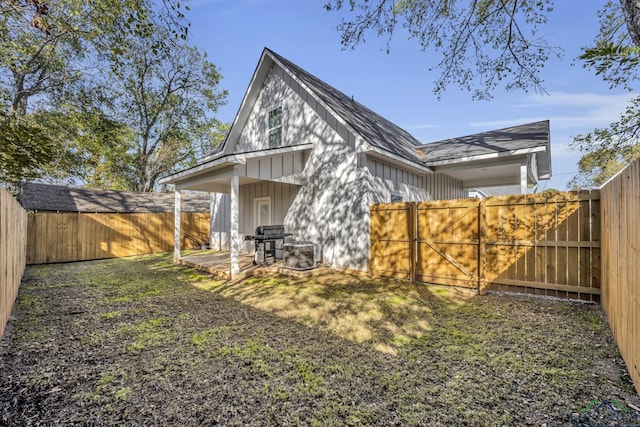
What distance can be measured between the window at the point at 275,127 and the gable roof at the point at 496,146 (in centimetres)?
550

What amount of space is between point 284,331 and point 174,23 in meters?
5.56

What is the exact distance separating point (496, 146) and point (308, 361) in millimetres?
8725

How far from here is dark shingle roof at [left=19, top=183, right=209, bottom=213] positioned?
1220cm

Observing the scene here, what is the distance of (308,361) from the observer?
120 inches

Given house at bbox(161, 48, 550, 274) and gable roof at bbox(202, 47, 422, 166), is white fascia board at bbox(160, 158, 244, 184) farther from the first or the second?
gable roof at bbox(202, 47, 422, 166)

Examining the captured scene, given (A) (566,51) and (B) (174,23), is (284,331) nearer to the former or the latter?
(B) (174,23)

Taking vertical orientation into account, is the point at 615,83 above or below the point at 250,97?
below

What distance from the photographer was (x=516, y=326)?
Result: 156 inches

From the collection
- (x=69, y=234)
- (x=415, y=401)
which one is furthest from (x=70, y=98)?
(x=415, y=401)

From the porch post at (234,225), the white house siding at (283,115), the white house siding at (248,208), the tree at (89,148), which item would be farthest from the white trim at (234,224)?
the tree at (89,148)

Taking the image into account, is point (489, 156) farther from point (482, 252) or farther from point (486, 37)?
point (482, 252)

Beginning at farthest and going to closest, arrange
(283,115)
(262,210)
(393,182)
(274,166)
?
(262,210)
(283,115)
(393,182)
(274,166)

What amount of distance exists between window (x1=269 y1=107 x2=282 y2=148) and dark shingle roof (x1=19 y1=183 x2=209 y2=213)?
916cm

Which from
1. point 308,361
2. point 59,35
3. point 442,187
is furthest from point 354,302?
point 59,35
